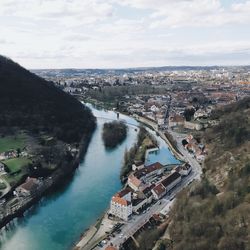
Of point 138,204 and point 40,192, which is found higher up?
point 138,204

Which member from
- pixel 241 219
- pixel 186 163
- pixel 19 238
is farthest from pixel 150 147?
pixel 241 219

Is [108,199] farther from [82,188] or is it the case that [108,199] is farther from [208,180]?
[208,180]

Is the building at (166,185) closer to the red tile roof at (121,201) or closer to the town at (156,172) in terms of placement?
the town at (156,172)

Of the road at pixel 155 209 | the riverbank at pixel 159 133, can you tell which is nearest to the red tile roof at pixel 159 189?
the road at pixel 155 209

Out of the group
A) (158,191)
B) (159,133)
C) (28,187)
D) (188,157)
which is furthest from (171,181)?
(159,133)

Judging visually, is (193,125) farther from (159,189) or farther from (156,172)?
(159,189)

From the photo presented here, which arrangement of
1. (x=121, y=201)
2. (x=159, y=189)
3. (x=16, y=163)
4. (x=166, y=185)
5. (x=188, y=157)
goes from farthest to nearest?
(x=188, y=157) < (x=16, y=163) < (x=166, y=185) < (x=159, y=189) < (x=121, y=201)
